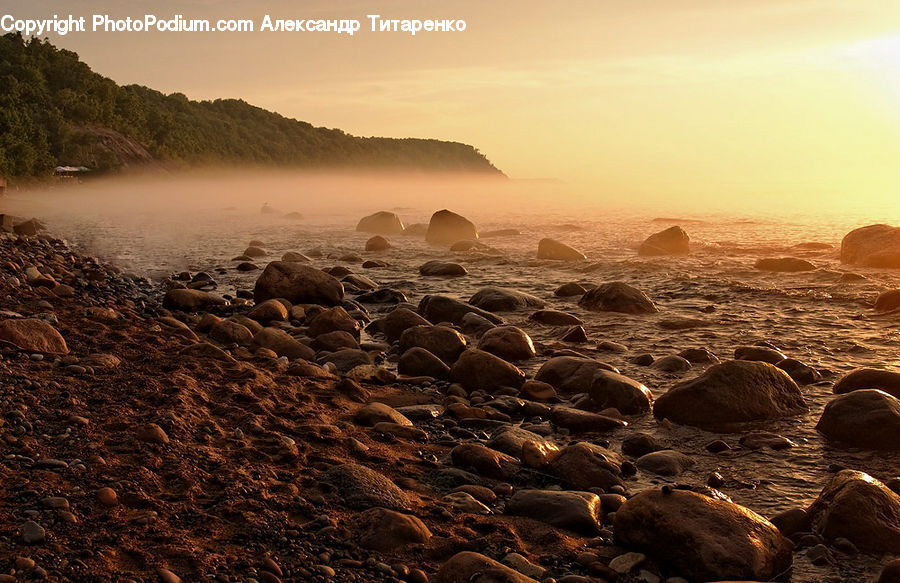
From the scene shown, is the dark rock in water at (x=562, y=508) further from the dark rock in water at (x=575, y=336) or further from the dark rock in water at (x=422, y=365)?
the dark rock in water at (x=575, y=336)

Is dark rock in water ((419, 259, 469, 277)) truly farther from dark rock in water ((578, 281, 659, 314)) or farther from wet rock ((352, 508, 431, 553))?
wet rock ((352, 508, 431, 553))

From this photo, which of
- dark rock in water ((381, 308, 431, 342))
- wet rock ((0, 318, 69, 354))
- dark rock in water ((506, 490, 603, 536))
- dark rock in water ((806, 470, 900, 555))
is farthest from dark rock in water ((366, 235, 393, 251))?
dark rock in water ((806, 470, 900, 555))

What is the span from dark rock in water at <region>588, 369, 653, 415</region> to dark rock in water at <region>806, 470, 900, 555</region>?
2544mm

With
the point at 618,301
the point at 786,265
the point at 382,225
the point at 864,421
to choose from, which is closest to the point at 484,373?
the point at 864,421

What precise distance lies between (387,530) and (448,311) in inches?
288

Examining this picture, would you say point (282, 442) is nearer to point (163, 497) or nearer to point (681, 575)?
point (163, 497)

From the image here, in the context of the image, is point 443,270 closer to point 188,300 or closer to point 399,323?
point 399,323

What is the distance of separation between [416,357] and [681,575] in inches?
193

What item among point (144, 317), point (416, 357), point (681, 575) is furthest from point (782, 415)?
point (144, 317)

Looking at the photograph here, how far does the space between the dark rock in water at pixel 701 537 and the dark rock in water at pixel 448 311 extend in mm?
6768

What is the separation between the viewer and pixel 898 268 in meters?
17.2

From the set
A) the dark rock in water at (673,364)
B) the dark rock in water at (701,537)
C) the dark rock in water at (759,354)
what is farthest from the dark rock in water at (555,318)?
the dark rock in water at (701,537)

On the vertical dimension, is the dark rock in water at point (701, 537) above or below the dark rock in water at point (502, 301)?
below

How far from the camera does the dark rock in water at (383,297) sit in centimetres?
1382
